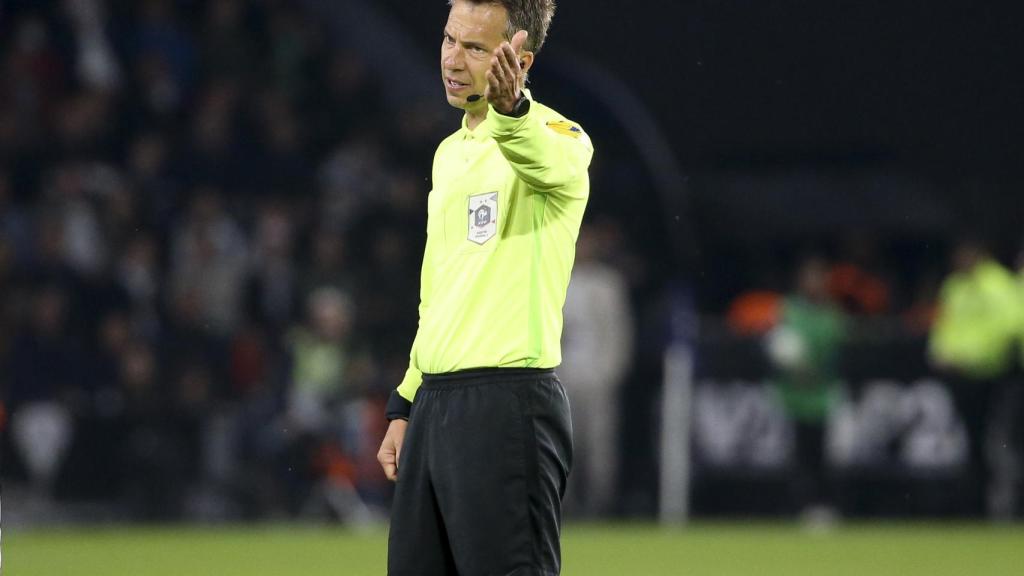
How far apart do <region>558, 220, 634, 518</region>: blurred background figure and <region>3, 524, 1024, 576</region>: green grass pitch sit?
74cm

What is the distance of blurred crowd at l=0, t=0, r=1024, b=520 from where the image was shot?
12625 millimetres

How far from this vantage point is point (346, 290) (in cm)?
1373

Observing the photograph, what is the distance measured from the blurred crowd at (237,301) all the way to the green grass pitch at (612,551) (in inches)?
25.4

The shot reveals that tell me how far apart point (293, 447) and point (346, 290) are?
154cm

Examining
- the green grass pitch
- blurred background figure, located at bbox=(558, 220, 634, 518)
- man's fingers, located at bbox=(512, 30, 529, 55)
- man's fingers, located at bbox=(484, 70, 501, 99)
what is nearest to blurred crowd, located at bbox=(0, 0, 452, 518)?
the green grass pitch

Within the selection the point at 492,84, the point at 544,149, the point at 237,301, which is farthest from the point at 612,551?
the point at 492,84

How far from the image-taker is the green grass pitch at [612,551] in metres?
9.23

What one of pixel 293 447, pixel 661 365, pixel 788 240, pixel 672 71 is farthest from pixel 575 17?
pixel 293 447

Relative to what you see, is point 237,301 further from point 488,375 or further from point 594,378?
point 488,375

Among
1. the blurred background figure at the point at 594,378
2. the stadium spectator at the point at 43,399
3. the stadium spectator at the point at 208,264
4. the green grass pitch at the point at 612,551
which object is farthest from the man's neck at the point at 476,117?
the stadium spectator at the point at 208,264

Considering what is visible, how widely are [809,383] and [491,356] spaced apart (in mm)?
9129

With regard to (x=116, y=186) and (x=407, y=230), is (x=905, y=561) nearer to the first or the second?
(x=407, y=230)

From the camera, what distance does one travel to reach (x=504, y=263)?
3.97m

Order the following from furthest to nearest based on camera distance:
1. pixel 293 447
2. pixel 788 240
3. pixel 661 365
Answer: pixel 788 240 → pixel 661 365 → pixel 293 447
